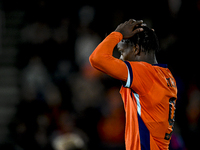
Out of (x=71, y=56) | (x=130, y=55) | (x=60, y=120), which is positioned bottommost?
(x=60, y=120)

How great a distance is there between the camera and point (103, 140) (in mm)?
2943

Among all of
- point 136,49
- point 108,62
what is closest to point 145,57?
point 136,49

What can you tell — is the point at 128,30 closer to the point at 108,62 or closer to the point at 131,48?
the point at 131,48

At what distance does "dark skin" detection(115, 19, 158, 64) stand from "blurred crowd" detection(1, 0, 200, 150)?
5.67ft

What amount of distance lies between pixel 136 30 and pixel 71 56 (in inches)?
84.1

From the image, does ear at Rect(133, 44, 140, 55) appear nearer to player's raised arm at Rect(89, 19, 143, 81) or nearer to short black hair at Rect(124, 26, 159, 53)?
short black hair at Rect(124, 26, 159, 53)

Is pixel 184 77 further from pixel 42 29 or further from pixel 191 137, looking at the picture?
pixel 42 29

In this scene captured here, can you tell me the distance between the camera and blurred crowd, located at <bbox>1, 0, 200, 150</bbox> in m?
2.90

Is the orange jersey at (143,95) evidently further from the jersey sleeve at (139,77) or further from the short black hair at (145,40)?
the short black hair at (145,40)

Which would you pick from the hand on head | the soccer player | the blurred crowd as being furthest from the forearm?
the blurred crowd

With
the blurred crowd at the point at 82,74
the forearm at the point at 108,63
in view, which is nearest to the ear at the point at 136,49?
the forearm at the point at 108,63

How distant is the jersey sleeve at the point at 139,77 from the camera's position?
1126mm

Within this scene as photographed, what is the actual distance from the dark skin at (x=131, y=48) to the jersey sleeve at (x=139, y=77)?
164 mm

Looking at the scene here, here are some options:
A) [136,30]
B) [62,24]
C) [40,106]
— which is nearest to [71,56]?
[62,24]
